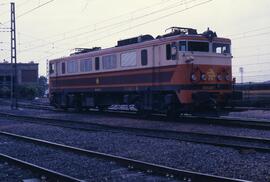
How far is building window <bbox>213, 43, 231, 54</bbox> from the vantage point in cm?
2027

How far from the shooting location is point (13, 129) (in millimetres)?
19375

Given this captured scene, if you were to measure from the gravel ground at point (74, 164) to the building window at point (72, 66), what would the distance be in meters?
14.4

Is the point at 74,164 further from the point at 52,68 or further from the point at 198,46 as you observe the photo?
the point at 52,68

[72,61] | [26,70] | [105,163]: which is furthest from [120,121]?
[26,70]

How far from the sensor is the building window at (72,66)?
92.2ft

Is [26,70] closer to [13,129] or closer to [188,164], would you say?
[13,129]

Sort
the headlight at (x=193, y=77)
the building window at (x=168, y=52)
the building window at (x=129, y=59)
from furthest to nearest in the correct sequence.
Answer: the building window at (x=129, y=59), the building window at (x=168, y=52), the headlight at (x=193, y=77)

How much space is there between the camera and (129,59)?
2225cm

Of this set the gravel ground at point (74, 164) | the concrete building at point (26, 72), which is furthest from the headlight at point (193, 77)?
the concrete building at point (26, 72)

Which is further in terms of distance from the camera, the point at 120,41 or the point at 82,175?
the point at 120,41

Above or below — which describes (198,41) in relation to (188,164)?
above

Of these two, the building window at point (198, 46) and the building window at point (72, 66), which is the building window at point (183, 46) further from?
the building window at point (72, 66)

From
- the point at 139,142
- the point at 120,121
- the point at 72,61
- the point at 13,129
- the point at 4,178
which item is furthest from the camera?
the point at 72,61

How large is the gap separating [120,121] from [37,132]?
455 cm
